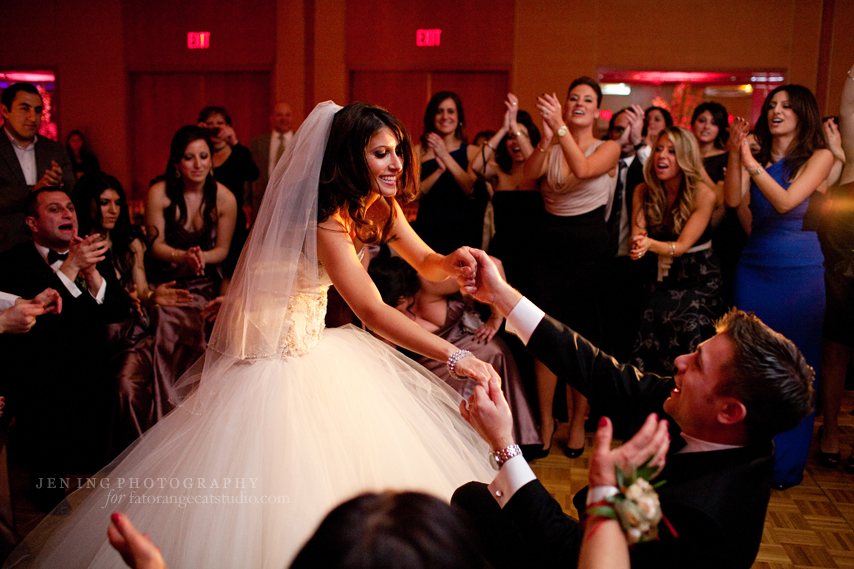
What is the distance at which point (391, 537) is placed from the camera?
2.52 ft

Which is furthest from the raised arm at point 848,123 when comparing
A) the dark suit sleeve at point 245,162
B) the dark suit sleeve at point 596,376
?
the dark suit sleeve at point 245,162

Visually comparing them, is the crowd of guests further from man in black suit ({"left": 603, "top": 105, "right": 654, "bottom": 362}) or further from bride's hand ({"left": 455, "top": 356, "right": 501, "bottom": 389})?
bride's hand ({"left": 455, "top": 356, "right": 501, "bottom": 389})

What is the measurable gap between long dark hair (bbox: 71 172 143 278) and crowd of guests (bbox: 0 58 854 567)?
0.5 inches

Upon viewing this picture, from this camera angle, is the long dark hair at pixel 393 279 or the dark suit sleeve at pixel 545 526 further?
the long dark hair at pixel 393 279

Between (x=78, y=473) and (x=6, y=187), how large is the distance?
5.92 ft

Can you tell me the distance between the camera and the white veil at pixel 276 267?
1.93 m

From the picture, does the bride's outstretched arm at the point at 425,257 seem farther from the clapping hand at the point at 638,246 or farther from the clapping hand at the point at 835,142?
the clapping hand at the point at 835,142

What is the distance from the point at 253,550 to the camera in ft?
5.04

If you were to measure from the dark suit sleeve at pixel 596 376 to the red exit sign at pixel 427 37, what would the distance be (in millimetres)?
5962

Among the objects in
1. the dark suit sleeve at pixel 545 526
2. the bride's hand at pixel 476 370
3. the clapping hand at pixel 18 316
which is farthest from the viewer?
the clapping hand at pixel 18 316

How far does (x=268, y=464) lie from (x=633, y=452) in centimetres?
96

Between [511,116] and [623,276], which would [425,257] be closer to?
[511,116]

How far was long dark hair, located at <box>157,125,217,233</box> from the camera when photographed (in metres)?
3.29

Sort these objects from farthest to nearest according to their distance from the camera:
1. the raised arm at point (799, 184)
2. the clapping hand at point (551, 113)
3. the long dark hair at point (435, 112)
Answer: the long dark hair at point (435, 112) < the clapping hand at point (551, 113) < the raised arm at point (799, 184)
